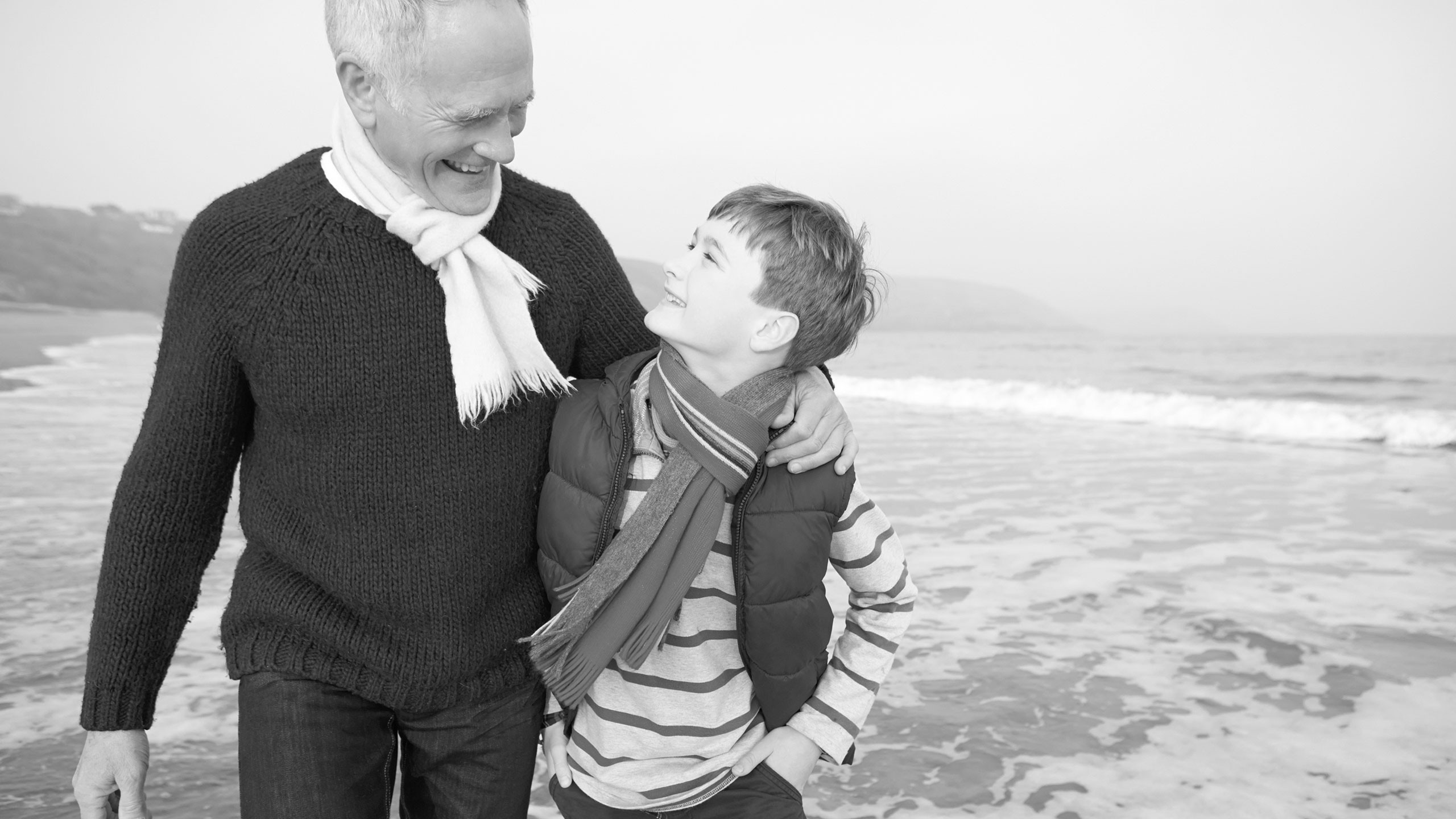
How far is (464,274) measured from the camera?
166cm

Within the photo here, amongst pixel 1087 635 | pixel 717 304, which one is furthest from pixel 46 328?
pixel 717 304

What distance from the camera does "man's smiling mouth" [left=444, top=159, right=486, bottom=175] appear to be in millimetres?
1665

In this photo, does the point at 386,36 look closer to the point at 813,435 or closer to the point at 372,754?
the point at 813,435

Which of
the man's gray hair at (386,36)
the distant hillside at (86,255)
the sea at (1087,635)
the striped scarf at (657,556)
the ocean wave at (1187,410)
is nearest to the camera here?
the man's gray hair at (386,36)

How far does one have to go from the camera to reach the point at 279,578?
5.42 ft

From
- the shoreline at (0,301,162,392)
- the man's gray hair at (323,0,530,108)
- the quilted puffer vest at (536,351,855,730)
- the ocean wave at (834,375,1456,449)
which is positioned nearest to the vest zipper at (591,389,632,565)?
the quilted puffer vest at (536,351,855,730)

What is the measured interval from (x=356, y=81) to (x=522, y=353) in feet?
1.59

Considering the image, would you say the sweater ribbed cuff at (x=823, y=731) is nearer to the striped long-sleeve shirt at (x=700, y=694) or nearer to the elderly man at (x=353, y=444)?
the striped long-sleeve shirt at (x=700, y=694)

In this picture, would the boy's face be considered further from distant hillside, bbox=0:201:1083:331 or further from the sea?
distant hillside, bbox=0:201:1083:331

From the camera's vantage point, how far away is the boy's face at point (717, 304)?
1768 mm

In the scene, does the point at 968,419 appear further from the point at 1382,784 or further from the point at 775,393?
the point at 775,393

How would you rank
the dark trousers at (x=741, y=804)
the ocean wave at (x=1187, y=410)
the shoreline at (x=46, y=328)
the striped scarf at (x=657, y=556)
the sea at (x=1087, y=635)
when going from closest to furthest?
the striped scarf at (x=657, y=556)
the dark trousers at (x=741, y=804)
the sea at (x=1087, y=635)
the ocean wave at (x=1187, y=410)
the shoreline at (x=46, y=328)

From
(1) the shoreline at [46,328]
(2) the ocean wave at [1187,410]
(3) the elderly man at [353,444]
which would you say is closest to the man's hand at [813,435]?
(3) the elderly man at [353,444]

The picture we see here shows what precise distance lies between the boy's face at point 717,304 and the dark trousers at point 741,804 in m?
0.73
